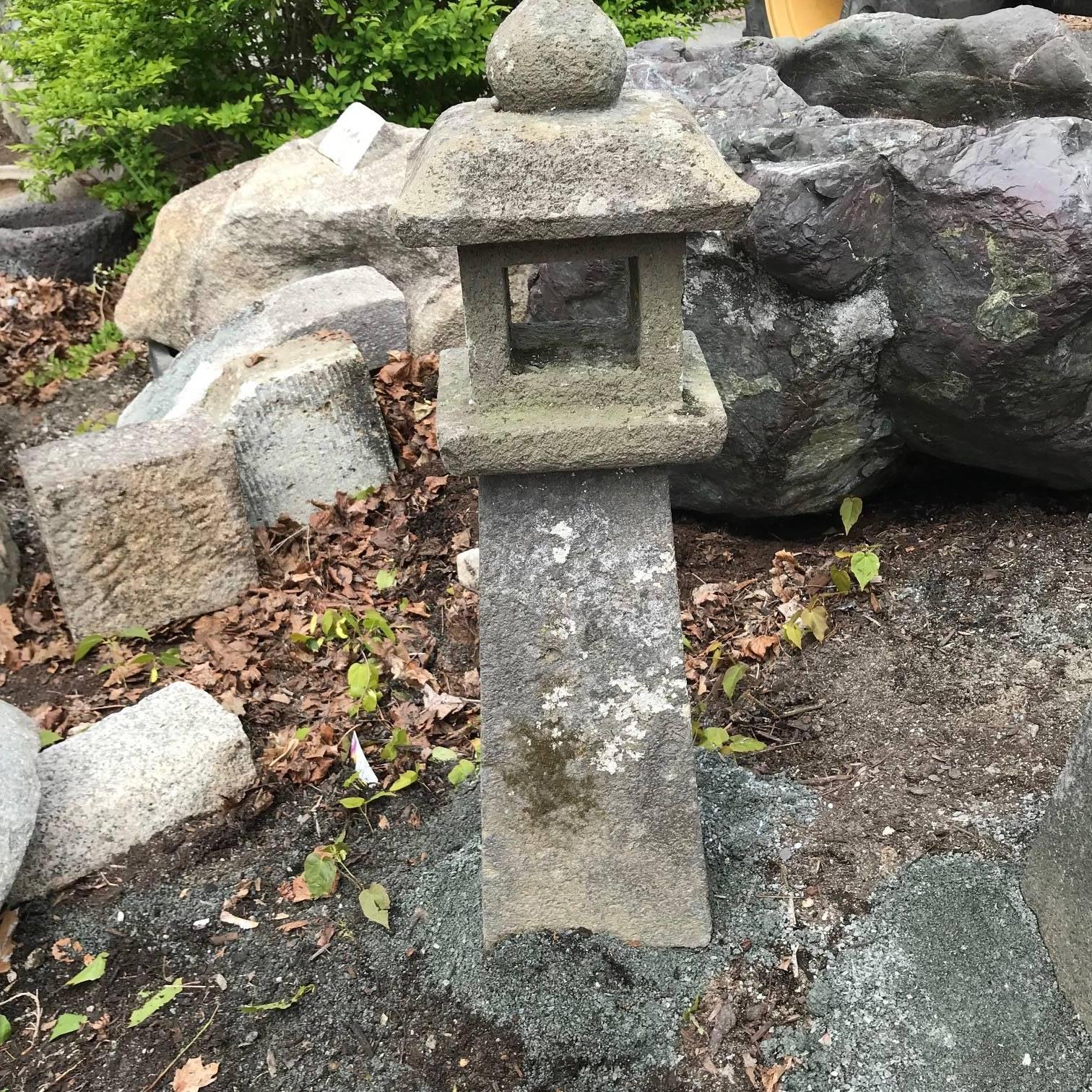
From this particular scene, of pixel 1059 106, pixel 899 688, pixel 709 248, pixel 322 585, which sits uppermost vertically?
pixel 1059 106

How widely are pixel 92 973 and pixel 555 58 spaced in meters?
2.42

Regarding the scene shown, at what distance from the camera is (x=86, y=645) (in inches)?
152

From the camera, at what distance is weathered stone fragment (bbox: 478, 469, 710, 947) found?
7.14 feet

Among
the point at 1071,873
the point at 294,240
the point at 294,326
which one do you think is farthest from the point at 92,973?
the point at 294,240

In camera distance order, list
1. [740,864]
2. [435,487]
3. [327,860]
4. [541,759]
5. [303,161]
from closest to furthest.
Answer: [541,759] → [740,864] → [327,860] → [435,487] → [303,161]

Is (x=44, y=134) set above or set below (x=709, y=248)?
below

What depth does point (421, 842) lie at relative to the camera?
2959 millimetres

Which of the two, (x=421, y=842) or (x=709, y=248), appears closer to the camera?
(x=421, y=842)

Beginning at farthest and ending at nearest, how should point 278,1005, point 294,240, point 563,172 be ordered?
point 294,240, point 278,1005, point 563,172

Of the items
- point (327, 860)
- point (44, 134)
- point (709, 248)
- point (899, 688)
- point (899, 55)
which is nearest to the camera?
point (327, 860)

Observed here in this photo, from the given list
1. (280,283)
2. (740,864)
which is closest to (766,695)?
(740,864)

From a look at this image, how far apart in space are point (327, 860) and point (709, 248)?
220 cm

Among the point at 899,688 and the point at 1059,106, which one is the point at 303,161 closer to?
the point at 1059,106

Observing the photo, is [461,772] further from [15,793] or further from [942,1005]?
[942,1005]
